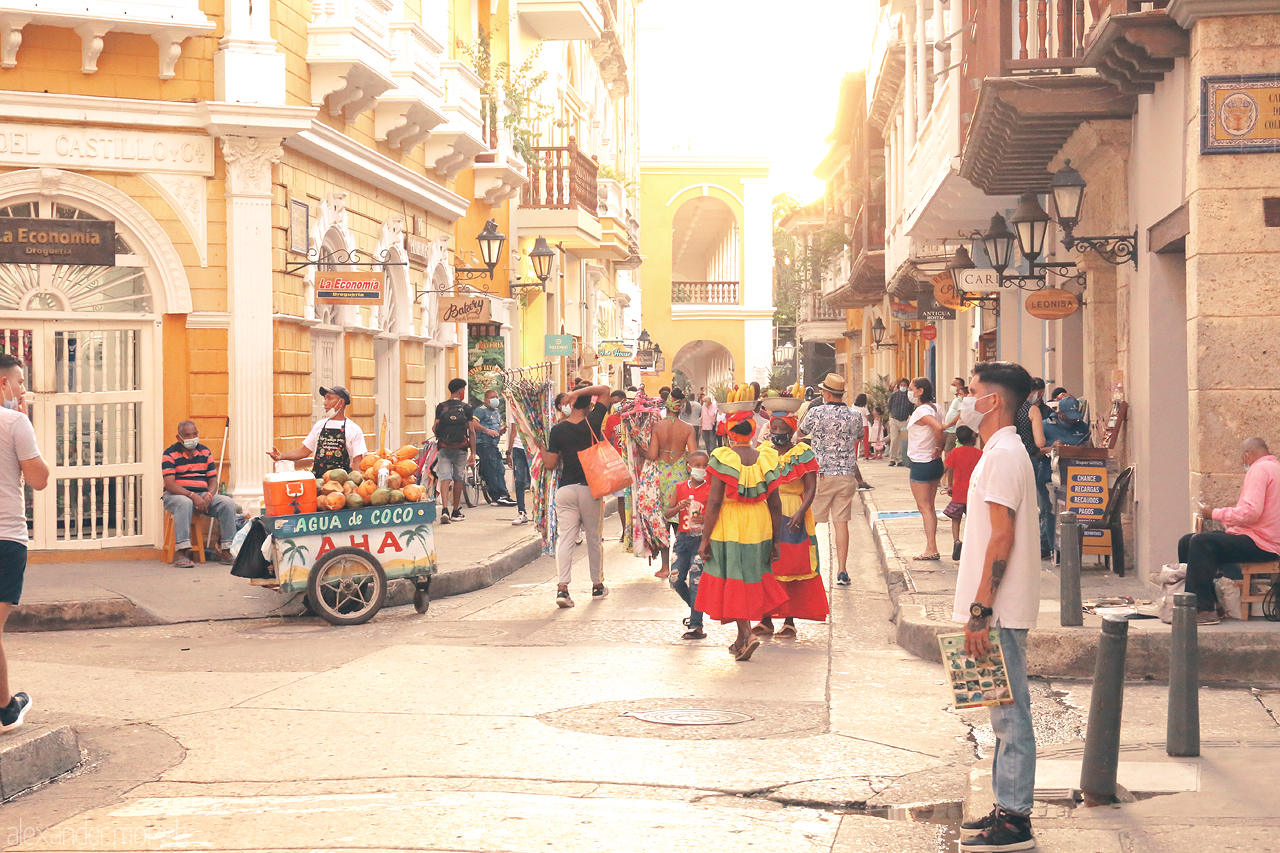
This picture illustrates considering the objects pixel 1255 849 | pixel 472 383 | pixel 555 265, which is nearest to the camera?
pixel 1255 849

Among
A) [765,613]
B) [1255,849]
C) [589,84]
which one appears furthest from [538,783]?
[589,84]

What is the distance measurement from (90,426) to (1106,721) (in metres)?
11.5

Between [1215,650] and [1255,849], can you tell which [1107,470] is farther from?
[1255,849]

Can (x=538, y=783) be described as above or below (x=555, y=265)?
below

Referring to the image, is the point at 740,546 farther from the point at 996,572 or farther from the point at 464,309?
the point at 464,309

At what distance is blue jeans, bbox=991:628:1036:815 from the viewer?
219 inches

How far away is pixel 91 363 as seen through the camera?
14828 mm

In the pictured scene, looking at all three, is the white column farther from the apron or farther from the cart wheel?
the cart wheel

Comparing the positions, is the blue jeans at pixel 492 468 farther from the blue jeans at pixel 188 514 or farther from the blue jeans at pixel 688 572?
the blue jeans at pixel 688 572

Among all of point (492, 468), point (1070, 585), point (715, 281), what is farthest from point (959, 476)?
point (715, 281)

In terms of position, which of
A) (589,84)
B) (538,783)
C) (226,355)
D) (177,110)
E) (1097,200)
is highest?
(589,84)

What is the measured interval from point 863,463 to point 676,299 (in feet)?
81.8

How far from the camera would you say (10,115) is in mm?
14203

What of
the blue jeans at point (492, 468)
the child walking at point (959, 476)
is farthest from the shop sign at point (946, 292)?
the child walking at point (959, 476)
